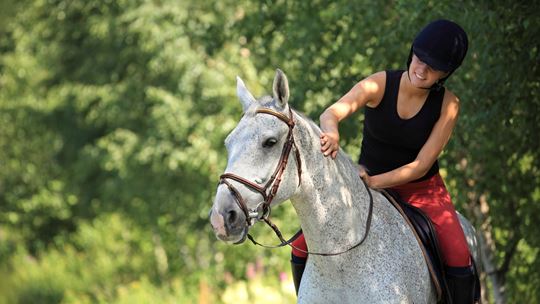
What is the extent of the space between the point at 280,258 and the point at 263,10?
4983 mm

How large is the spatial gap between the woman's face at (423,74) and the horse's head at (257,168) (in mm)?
925

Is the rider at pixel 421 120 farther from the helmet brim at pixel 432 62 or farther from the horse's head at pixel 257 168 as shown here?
the horse's head at pixel 257 168

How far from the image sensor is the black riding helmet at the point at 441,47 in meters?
5.37

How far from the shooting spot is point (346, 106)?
5.41m

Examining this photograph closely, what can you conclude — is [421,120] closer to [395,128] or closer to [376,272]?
[395,128]

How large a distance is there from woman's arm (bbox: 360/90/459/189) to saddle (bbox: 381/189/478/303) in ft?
0.63

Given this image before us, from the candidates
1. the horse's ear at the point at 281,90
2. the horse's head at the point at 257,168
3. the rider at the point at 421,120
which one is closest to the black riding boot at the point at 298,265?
the rider at the point at 421,120

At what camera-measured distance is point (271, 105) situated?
483cm

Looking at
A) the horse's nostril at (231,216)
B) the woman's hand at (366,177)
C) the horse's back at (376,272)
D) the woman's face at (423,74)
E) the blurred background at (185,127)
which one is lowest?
the blurred background at (185,127)

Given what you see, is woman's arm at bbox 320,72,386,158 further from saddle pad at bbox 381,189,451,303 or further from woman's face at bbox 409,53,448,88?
saddle pad at bbox 381,189,451,303

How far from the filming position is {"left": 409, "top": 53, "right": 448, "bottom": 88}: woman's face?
5406 mm

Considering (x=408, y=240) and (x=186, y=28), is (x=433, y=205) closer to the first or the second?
(x=408, y=240)

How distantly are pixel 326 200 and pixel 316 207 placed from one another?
0.07 meters

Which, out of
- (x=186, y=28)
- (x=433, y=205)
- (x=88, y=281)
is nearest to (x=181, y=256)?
(x=88, y=281)
